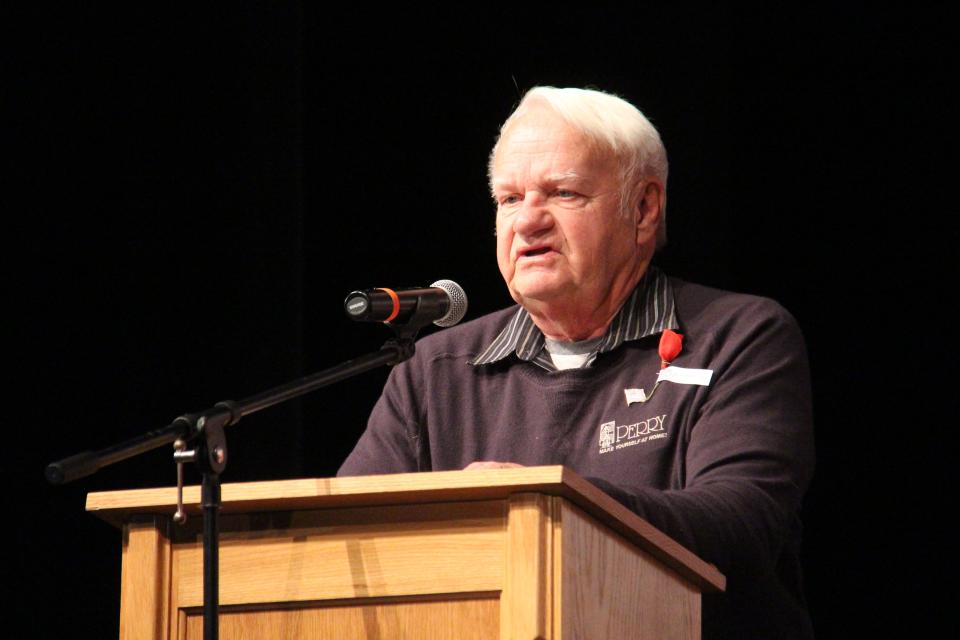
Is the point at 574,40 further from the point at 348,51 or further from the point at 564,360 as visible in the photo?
the point at 564,360

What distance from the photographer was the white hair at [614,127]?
3.21 meters

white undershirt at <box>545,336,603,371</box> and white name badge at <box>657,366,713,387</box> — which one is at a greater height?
white undershirt at <box>545,336,603,371</box>

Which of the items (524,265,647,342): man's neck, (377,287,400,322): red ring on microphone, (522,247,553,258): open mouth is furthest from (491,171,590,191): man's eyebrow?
(377,287,400,322): red ring on microphone

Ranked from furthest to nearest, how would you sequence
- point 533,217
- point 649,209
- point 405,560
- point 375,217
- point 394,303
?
1. point 375,217
2. point 649,209
3. point 533,217
4. point 394,303
5. point 405,560

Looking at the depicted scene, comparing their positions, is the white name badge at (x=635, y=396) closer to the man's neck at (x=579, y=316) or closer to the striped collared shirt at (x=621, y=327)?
the striped collared shirt at (x=621, y=327)

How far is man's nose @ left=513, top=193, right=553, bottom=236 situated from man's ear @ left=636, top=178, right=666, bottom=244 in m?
0.24

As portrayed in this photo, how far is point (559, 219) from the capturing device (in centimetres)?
319

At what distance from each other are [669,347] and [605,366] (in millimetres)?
157

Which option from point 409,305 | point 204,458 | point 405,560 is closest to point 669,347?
point 409,305

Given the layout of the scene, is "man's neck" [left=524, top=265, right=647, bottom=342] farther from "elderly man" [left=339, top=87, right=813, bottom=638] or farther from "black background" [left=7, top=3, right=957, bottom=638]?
"black background" [left=7, top=3, right=957, bottom=638]

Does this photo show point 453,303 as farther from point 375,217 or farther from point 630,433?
point 375,217

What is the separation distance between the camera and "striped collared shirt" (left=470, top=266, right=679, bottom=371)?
3139 mm

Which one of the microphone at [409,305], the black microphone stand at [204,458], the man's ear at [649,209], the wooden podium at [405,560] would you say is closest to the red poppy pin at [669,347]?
the man's ear at [649,209]

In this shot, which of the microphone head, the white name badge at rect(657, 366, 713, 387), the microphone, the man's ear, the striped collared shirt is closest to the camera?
the microphone
